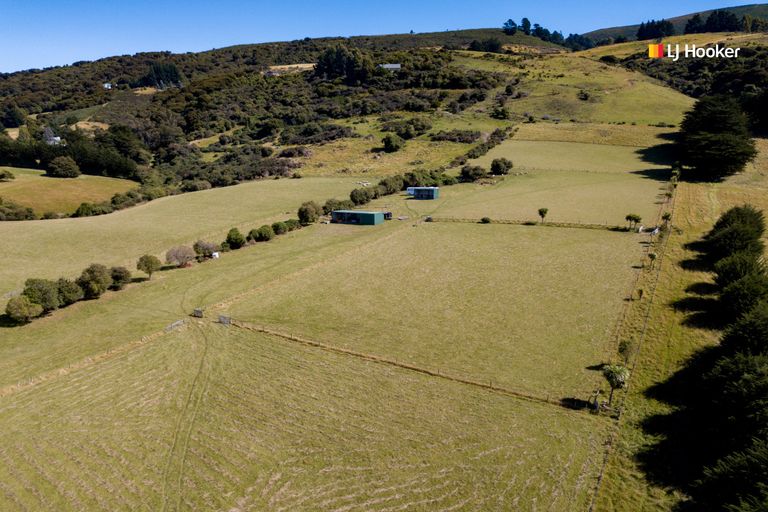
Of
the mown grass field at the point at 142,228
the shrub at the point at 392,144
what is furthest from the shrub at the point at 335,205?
the shrub at the point at 392,144

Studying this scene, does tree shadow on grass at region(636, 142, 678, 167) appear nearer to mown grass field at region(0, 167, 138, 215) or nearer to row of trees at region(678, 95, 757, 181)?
row of trees at region(678, 95, 757, 181)

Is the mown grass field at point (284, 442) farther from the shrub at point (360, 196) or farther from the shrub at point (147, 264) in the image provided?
the shrub at point (360, 196)

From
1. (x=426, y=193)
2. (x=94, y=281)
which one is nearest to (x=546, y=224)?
(x=426, y=193)

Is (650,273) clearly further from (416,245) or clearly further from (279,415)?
(279,415)

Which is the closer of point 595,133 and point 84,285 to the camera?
point 84,285

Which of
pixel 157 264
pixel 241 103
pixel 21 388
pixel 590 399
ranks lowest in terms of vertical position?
pixel 590 399

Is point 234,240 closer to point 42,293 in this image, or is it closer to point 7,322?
point 42,293

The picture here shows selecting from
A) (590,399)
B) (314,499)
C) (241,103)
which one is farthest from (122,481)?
(241,103)
